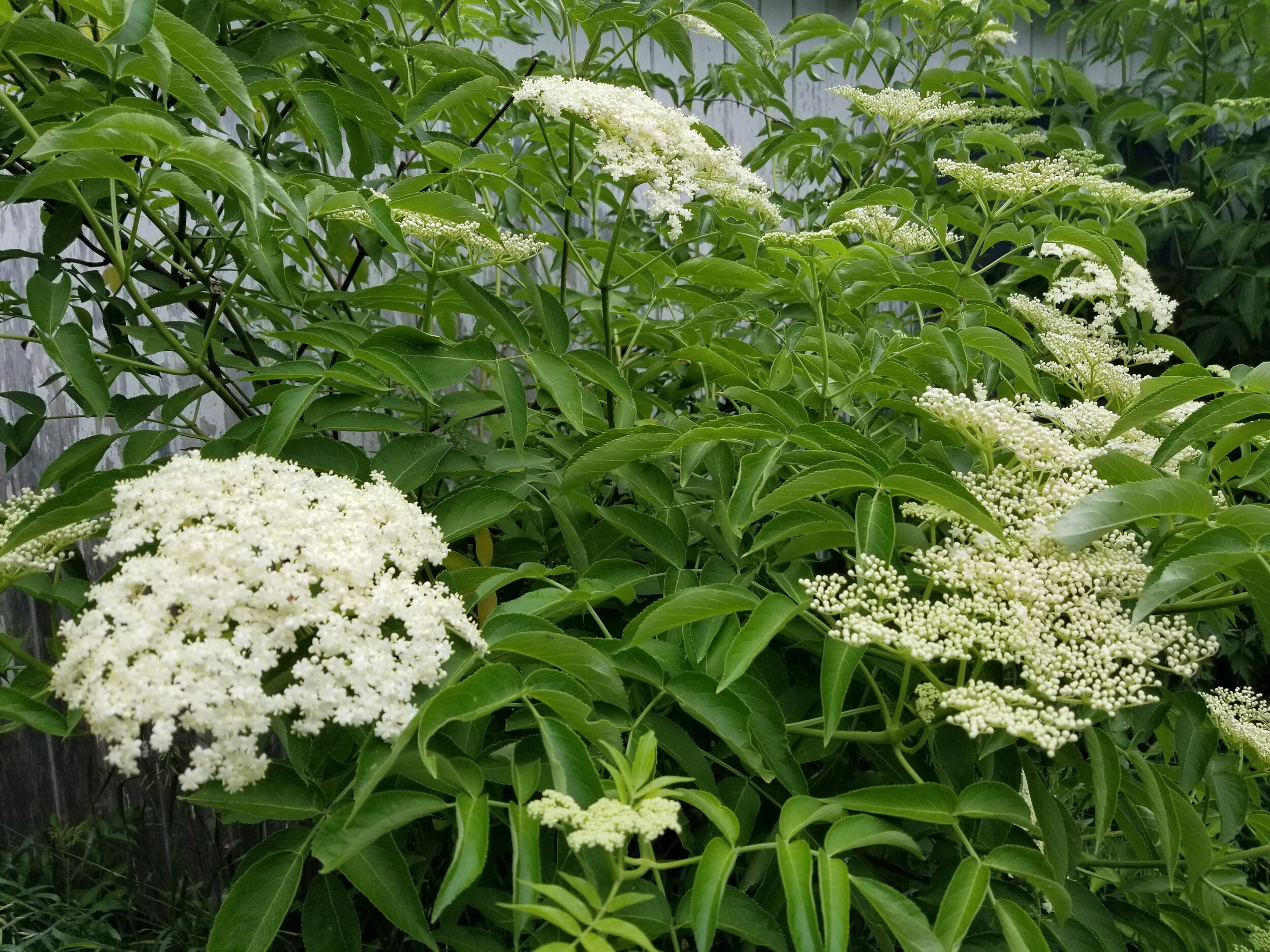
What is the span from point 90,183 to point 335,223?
42cm

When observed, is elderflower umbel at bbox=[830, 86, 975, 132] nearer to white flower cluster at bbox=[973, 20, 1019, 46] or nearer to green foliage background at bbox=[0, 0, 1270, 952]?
green foliage background at bbox=[0, 0, 1270, 952]

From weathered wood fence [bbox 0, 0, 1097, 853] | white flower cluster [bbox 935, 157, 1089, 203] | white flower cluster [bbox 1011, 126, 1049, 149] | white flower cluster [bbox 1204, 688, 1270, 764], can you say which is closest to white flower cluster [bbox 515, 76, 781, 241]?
white flower cluster [bbox 935, 157, 1089, 203]

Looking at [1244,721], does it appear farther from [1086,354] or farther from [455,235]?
[455,235]

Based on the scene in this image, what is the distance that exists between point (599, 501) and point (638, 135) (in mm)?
716

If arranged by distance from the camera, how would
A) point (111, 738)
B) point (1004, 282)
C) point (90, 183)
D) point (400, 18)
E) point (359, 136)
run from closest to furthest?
point (111, 738), point (90, 183), point (359, 136), point (400, 18), point (1004, 282)

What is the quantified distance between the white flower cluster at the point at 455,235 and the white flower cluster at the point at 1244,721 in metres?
1.44

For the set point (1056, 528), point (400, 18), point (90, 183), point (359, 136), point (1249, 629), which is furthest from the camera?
point (1249, 629)

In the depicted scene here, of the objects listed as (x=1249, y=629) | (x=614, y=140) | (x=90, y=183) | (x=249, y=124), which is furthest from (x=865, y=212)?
(x=1249, y=629)

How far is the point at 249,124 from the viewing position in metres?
1.38

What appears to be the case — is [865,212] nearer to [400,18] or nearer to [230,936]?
[400,18]

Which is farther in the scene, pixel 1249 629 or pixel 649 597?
pixel 1249 629

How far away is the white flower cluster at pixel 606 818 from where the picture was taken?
89 cm

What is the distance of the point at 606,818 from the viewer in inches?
36.3

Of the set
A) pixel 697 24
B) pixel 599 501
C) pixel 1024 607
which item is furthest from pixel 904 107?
pixel 1024 607
